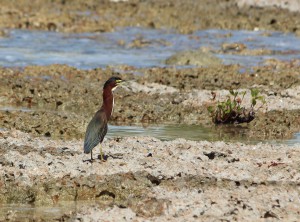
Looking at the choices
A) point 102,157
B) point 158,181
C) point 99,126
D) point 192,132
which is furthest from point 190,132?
point 158,181

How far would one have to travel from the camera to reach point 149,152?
1444 centimetres

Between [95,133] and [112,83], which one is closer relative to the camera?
[95,133]

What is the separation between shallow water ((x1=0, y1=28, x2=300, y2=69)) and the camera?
3188 centimetres

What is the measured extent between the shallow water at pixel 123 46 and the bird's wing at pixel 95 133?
53.1 feet

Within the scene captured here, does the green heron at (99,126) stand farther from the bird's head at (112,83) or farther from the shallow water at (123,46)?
the shallow water at (123,46)

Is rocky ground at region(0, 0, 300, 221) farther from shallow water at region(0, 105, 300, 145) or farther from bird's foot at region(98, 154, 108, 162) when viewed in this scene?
shallow water at region(0, 105, 300, 145)

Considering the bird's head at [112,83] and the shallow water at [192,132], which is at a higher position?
the bird's head at [112,83]

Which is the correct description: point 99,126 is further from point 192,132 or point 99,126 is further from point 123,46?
point 123,46

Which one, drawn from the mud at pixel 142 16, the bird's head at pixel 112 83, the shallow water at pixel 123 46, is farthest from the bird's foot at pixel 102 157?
the mud at pixel 142 16

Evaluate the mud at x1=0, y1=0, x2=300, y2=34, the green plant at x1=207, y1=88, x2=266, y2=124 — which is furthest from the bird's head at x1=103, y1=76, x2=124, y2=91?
the mud at x1=0, y1=0, x2=300, y2=34

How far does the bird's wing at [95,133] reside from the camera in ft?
43.1

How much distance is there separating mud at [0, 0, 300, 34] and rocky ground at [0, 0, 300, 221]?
13.2 m

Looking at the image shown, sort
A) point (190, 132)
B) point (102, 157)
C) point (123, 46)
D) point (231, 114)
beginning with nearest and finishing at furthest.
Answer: point (102, 157)
point (190, 132)
point (231, 114)
point (123, 46)

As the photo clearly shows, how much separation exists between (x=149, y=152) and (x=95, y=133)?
146 centimetres
